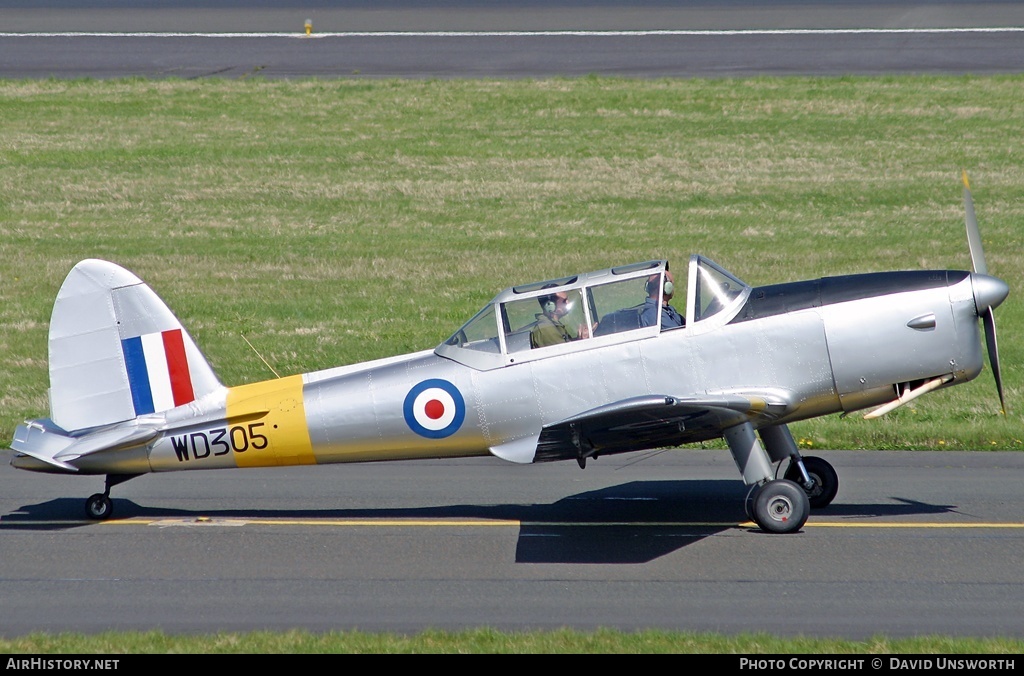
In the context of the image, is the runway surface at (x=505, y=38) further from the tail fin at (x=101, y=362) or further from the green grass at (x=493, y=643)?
the green grass at (x=493, y=643)

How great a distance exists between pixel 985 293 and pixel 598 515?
3862 mm

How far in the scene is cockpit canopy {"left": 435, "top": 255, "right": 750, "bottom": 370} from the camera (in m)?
9.83

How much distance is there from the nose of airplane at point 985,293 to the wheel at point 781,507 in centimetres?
214

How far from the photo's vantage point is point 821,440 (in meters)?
13.0

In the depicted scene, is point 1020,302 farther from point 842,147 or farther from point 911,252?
point 842,147

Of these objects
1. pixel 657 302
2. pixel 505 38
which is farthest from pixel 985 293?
pixel 505 38

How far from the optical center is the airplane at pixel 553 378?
959 centimetres

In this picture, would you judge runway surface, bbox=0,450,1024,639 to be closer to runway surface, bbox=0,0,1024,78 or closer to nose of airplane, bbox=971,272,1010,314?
nose of airplane, bbox=971,272,1010,314

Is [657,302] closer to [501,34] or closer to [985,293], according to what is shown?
[985,293]

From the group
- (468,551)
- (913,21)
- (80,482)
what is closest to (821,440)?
(468,551)

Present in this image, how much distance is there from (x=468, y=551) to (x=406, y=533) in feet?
2.48

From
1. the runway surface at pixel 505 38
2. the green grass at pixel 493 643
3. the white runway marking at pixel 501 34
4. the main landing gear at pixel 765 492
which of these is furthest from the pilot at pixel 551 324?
the white runway marking at pixel 501 34

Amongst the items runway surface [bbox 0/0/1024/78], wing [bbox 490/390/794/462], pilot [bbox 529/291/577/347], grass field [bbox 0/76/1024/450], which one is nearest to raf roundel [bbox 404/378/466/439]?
wing [bbox 490/390/794/462]

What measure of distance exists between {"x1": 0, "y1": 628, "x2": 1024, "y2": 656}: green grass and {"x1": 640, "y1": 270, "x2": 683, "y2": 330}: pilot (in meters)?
2.95
